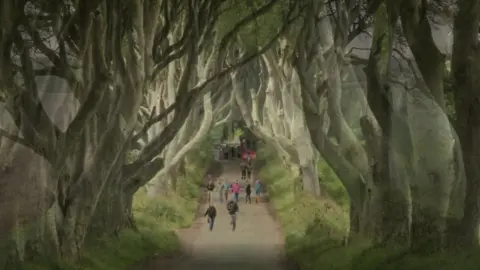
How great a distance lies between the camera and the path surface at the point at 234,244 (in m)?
18.0

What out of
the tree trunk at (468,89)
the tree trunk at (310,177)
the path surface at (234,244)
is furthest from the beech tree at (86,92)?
the tree trunk at (310,177)

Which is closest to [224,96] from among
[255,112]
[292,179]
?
[255,112]

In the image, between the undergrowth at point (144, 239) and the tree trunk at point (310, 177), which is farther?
the tree trunk at point (310, 177)

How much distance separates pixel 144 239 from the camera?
19.9 metres

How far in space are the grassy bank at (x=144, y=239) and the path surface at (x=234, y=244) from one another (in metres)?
0.44

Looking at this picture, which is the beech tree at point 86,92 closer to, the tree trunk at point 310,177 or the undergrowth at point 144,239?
the undergrowth at point 144,239

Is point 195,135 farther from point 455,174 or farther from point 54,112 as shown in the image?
point 455,174

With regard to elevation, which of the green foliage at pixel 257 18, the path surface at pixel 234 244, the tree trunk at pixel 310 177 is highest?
the green foliage at pixel 257 18

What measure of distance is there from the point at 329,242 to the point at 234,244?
5.64 meters

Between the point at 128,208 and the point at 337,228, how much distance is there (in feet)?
17.7

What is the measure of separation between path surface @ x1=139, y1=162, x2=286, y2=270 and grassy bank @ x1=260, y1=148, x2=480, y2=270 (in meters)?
0.50

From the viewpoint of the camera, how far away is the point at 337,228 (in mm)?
17688

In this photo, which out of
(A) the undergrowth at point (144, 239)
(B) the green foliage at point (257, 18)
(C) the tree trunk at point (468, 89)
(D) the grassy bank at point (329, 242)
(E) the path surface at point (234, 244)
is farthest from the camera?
(E) the path surface at point (234, 244)

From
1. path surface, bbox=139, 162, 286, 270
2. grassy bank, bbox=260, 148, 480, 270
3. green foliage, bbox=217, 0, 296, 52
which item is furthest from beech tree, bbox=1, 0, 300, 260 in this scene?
grassy bank, bbox=260, 148, 480, 270
